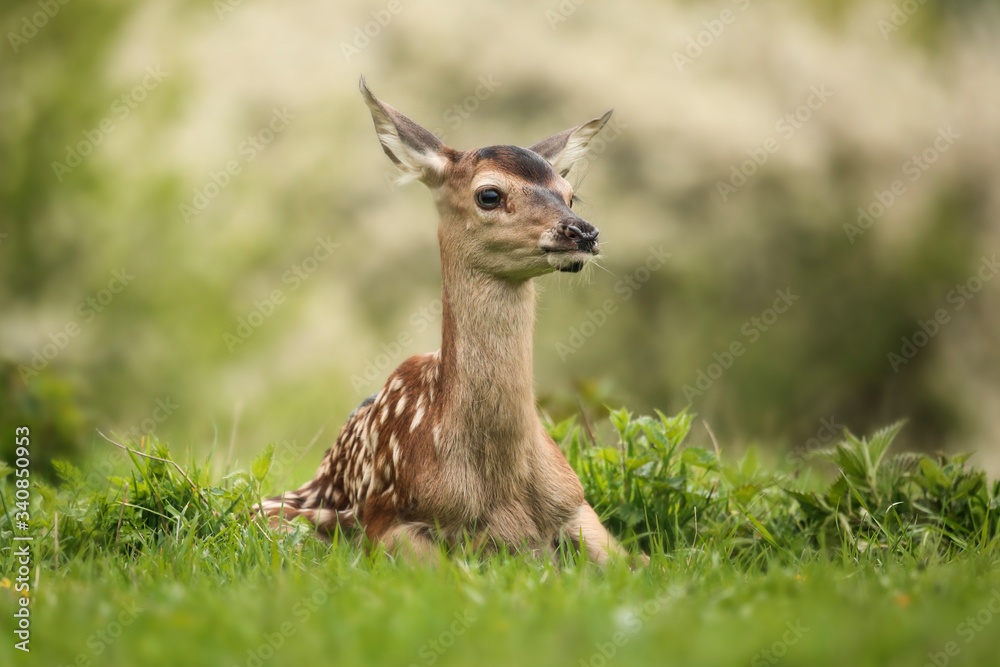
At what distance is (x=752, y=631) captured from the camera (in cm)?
225

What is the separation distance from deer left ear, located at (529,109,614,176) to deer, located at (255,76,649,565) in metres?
0.31

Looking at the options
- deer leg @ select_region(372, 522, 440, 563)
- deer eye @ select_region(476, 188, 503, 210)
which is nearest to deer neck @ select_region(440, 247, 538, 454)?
deer eye @ select_region(476, 188, 503, 210)

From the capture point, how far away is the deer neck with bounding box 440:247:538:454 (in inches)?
145

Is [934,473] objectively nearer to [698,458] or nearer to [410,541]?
[698,458]

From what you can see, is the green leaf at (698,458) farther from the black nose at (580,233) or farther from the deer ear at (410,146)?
the deer ear at (410,146)

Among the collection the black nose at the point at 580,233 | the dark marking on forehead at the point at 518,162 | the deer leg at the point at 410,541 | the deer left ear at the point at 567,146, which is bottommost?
the deer leg at the point at 410,541

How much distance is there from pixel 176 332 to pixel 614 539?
565cm

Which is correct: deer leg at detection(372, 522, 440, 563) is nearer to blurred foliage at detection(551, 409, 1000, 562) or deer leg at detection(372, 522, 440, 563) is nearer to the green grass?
the green grass

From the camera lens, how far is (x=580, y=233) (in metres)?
3.63

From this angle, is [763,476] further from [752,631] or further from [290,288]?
[290,288]

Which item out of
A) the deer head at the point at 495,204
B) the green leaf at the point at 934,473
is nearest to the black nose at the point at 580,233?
the deer head at the point at 495,204

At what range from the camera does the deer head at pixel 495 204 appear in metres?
3.68

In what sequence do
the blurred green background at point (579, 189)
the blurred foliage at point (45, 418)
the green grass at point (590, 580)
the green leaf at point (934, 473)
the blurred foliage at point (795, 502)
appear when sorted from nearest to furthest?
the green grass at point (590, 580)
the blurred foliage at point (795, 502)
the green leaf at point (934, 473)
the blurred foliage at point (45, 418)
the blurred green background at point (579, 189)

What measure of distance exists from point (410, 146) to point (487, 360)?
1.01m
